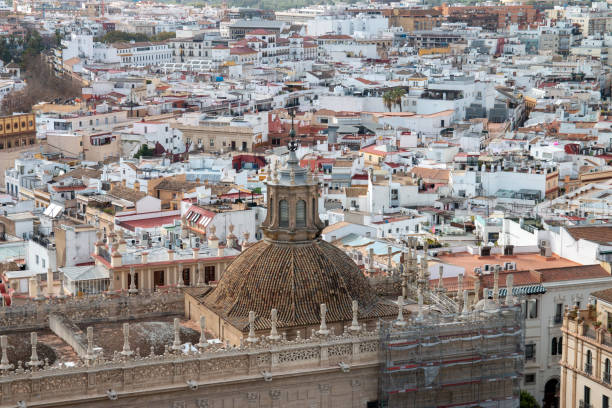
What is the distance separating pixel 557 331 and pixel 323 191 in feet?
77.7

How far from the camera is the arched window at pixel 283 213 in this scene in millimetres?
30594

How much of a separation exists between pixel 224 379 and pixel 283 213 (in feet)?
15.7

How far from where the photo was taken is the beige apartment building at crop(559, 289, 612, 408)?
36.1m

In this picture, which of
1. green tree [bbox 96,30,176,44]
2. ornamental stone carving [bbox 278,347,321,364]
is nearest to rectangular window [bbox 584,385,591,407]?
ornamental stone carving [bbox 278,347,321,364]

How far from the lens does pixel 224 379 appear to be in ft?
90.5

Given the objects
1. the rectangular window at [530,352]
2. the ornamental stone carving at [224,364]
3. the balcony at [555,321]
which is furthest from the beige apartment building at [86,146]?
the ornamental stone carving at [224,364]

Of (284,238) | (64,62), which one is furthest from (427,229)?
A: (64,62)

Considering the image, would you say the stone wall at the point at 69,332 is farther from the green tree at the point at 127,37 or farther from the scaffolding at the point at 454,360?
the green tree at the point at 127,37

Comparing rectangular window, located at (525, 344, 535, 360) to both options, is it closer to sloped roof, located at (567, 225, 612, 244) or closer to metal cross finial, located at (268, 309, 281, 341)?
sloped roof, located at (567, 225, 612, 244)

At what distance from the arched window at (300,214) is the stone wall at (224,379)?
3.28 metres

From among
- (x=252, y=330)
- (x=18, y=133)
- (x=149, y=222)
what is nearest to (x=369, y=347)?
(x=252, y=330)

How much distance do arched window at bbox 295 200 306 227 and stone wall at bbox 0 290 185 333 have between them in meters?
4.14

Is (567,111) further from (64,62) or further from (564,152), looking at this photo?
(64,62)

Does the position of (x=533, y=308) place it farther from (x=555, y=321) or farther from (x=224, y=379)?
(x=224, y=379)
